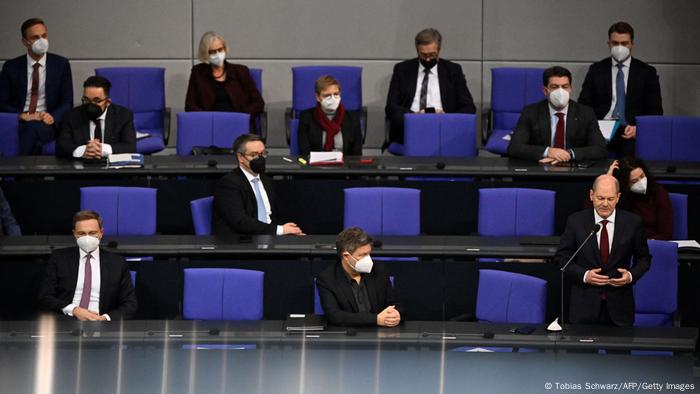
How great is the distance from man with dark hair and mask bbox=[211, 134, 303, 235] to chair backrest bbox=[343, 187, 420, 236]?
0.33 meters

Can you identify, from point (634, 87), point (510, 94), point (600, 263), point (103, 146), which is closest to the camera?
point (600, 263)

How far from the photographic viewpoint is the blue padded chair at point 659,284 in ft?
19.8

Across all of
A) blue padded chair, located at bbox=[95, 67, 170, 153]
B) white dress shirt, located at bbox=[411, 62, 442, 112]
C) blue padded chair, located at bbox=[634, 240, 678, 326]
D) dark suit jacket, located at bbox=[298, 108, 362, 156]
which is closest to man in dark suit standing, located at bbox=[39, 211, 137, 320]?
dark suit jacket, located at bbox=[298, 108, 362, 156]

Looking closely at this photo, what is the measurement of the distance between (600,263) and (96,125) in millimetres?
3396

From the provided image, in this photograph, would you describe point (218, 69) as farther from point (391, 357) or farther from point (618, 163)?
point (391, 357)

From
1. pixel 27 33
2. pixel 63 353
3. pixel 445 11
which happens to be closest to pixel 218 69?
pixel 27 33

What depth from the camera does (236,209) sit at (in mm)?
6801

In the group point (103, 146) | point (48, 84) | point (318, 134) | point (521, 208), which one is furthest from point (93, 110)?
point (521, 208)

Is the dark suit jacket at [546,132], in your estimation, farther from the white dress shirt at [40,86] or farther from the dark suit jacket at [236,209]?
the white dress shirt at [40,86]

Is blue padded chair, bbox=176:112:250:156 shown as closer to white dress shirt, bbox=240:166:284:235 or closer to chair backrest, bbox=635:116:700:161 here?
white dress shirt, bbox=240:166:284:235

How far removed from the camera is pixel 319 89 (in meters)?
7.86

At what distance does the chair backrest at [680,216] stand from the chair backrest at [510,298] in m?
1.32

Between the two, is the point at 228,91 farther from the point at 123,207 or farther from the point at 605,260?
→ the point at 605,260

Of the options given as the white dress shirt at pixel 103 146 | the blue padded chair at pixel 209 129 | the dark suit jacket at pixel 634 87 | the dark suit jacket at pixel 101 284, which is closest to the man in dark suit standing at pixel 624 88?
the dark suit jacket at pixel 634 87
